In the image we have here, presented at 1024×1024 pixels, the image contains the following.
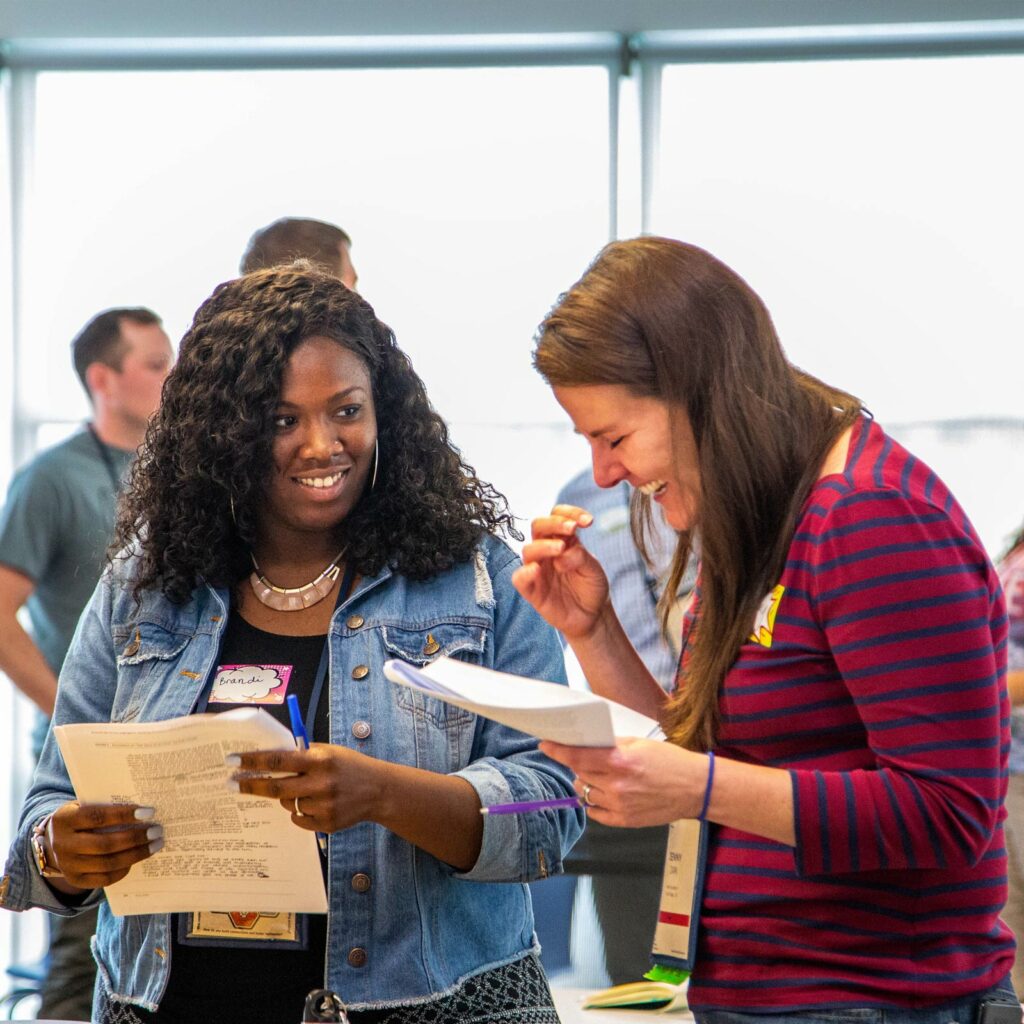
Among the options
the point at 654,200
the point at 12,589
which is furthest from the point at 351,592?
the point at 654,200

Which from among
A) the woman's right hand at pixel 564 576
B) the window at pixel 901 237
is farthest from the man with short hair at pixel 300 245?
the window at pixel 901 237

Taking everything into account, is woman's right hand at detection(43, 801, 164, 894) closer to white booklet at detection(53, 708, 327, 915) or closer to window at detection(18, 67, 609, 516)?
white booklet at detection(53, 708, 327, 915)

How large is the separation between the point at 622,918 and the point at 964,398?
250cm

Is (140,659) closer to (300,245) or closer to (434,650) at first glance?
(434,650)

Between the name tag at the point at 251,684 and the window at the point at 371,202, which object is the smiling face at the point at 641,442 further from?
the window at the point at 371,202

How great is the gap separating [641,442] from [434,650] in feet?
1.53

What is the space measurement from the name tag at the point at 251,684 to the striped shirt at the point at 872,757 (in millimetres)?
605

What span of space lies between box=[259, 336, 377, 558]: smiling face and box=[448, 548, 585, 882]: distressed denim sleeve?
0.72ft

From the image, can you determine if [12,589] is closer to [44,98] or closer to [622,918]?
[622,918]

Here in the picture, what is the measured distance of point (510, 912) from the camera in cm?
170

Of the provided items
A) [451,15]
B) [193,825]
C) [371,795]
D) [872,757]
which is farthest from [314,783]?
[451,15]

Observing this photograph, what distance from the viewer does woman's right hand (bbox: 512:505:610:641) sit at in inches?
62.6

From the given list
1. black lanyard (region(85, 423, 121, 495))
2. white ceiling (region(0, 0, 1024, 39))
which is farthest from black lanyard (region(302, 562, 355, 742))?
white ceiling (region(0, 0, 1024, 39))

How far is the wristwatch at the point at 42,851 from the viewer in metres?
1.63
